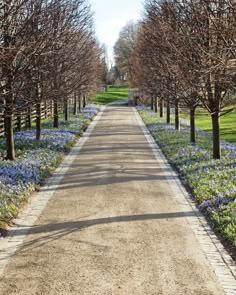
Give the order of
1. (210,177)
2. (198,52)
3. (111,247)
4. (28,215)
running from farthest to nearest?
(198,52) < (210,177) < (28,215) < (111,247)

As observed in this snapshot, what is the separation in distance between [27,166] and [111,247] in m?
6.99

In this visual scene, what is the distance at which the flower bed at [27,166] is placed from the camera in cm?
1020

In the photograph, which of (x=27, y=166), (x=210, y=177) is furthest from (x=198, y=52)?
(x=27, y=166)

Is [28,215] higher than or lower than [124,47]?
lower

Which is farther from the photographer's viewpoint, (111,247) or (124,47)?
(124,47)

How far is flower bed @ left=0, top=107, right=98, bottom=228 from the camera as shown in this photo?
10.2 meters

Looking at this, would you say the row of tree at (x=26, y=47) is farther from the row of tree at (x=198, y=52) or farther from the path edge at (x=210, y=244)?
the path edge at (x=210, y=244)

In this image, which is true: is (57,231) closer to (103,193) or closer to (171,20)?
(103,193)

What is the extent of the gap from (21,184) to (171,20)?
714cm

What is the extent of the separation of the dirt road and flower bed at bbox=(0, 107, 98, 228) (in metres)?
0.70

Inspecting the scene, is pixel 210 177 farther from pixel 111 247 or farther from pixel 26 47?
pixel 26 47

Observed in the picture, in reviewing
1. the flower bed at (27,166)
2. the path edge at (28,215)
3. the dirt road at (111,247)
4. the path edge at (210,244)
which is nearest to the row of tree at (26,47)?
the flower bed at (27,166)

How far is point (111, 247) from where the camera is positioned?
299 inches

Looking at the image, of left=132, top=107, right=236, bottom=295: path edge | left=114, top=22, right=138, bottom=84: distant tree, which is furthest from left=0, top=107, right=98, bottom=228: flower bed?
left=114, top=22, right=138, bottom=84: distant tree
